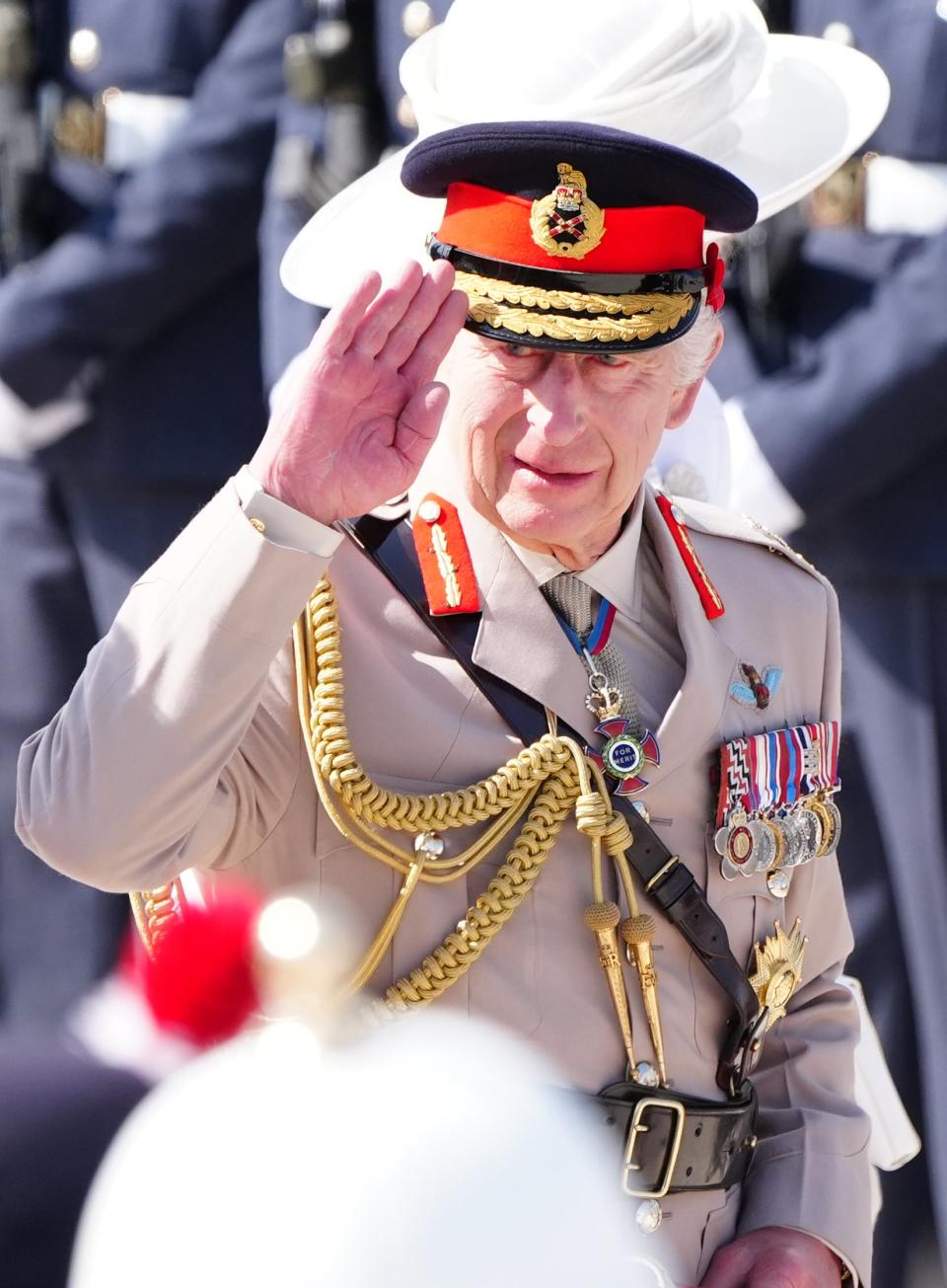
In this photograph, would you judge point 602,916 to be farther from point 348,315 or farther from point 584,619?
point 348,315

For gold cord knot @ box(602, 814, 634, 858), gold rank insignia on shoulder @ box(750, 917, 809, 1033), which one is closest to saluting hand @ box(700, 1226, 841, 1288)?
gold rank insignia on shoulder @ box(750, 917, 809, 1033)

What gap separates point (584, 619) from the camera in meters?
2.67

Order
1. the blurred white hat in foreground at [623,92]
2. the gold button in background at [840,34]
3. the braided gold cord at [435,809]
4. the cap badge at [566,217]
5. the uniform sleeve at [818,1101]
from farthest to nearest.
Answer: the gold button in background at [840,34] < the uniform sleeve at [818,1101] < the blurred white hat in foreground at [623,92] < the cap badge at [566,217] < the braided gold cord at [435,809]

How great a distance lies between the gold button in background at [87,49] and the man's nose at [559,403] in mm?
3019

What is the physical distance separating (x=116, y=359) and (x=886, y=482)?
1.76 m

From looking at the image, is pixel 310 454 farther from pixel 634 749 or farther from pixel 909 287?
pixel 909 287

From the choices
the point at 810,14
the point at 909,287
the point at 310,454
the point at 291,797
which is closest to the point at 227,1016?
the point at 291,797

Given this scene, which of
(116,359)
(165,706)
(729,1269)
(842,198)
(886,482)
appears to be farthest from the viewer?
(116,359)

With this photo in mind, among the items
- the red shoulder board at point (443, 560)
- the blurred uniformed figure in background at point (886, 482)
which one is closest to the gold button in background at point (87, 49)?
the blurred uniformed figure in background at point (886, 482)

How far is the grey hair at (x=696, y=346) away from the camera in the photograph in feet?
8.72

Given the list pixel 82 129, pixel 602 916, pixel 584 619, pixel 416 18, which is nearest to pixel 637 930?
pixel 602 916

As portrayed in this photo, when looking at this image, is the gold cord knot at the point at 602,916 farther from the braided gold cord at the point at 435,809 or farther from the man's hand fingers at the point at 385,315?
the man's hand fingers at the point at 385,315

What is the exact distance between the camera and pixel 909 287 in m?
4.45

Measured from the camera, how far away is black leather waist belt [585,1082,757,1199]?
250 centimetres
